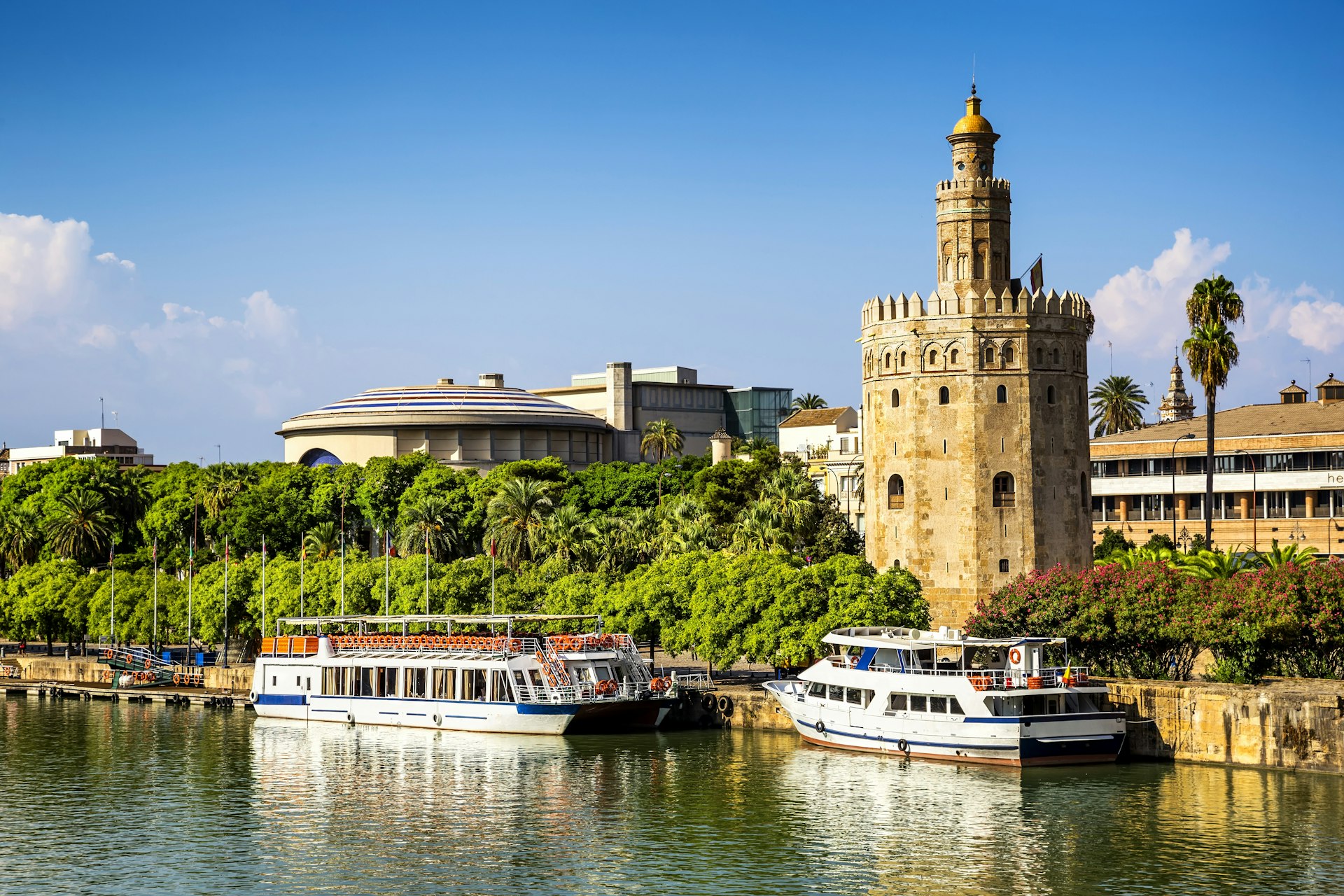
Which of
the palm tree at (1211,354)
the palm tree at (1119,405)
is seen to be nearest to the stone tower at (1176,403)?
the palm tree at (1119,405)

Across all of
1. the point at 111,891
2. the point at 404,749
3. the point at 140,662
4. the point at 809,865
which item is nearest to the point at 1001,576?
the point at 404,749

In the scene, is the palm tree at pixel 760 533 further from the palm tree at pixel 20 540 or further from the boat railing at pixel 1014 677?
the palm tree at pixel 20 540

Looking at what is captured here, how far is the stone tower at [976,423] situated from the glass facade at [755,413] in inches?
4177

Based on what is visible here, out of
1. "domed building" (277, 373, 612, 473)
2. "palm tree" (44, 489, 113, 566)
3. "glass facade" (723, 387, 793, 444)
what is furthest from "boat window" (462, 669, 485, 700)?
"glass facade" (723, 387, 793, 444)

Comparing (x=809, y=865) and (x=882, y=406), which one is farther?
(x=882, y=406)

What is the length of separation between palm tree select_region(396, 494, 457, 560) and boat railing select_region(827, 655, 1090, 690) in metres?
47.7

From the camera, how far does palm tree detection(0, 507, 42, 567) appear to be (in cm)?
11762

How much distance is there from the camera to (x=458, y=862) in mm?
43062

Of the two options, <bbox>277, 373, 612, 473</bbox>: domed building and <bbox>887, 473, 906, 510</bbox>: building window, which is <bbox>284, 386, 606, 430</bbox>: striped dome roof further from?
<bbox>887, 473, 906, 510</bbox>: building window

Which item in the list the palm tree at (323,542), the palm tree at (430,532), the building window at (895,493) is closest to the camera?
the building window at (895,493)

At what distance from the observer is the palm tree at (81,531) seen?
11538cm

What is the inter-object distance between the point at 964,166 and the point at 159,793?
44.5 meters

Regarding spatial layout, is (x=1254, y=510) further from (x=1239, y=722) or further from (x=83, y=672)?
(x=83, y=672)

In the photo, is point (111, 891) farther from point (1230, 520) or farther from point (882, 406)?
point (1230, 520)
